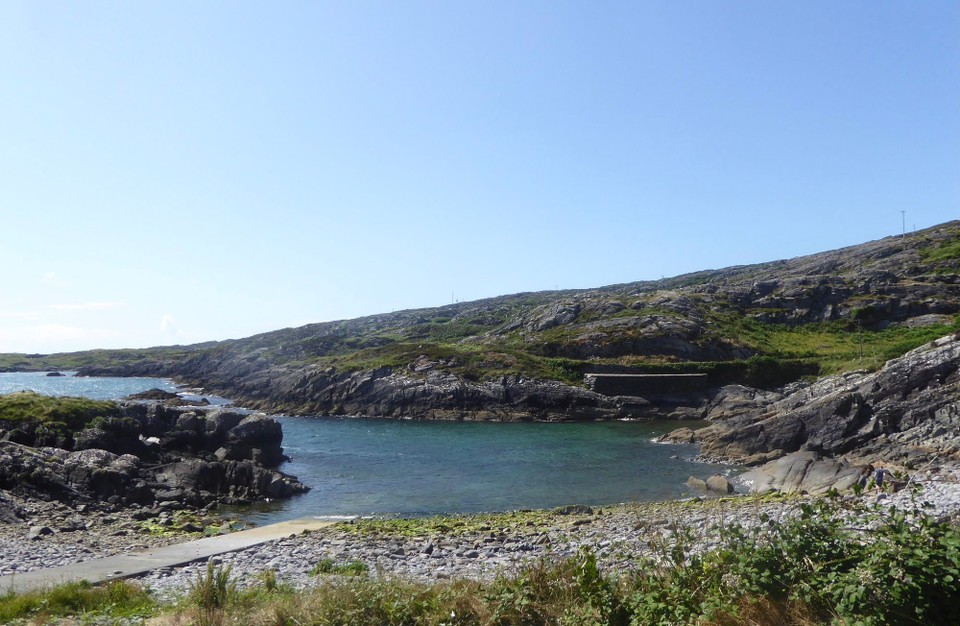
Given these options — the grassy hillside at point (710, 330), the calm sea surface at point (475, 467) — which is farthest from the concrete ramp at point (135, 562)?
the grassy hillside at point (710, 330)

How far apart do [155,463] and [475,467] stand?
2022 cm

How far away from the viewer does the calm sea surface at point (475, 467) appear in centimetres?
3114

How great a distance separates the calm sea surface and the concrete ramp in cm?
Result: 722

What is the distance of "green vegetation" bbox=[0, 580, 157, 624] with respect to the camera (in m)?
10.6

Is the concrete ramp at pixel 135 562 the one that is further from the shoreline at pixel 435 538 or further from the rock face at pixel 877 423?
the rock face at pixel 877 423

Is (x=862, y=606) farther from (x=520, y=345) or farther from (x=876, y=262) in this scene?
(x=876, y=262)

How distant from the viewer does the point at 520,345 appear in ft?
309

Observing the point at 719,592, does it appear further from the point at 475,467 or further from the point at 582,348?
the point at 582,348

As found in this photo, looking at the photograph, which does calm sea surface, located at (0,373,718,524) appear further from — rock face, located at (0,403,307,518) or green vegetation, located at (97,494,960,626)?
green vegetation, located at (97,494,960,626)

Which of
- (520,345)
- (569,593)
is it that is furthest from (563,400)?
(569,593)

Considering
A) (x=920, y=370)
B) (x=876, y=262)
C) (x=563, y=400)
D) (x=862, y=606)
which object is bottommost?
(x=563, y=400)

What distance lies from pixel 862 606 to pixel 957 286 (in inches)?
4247

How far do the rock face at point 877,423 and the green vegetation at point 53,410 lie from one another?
41177 mm

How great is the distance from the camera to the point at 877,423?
3581cm
